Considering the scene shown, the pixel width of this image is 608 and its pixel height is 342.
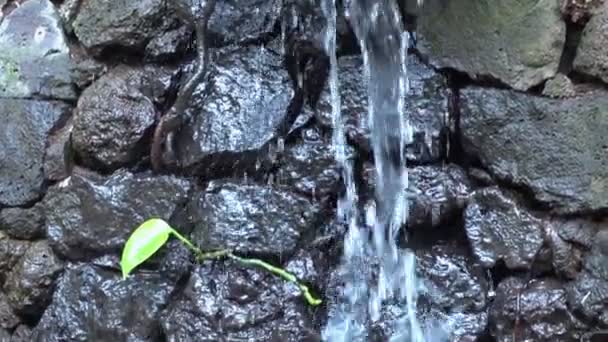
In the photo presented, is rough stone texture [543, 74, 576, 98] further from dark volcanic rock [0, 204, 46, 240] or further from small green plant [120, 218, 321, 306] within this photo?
dark volcanic rock [0, 204, 46, 240]

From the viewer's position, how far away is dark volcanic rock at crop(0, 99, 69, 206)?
239cm

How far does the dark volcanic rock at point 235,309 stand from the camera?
216 cm

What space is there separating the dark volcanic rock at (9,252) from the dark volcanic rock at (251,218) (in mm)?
464

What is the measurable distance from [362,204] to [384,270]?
165 millimetres

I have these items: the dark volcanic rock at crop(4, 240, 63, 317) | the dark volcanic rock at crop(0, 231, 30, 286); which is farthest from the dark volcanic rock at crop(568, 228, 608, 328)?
the dark volcanic rock at crop(0, 231, 30, 286)

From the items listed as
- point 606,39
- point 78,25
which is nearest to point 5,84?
point 78,25

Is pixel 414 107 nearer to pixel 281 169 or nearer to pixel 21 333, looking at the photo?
pixel 281 169

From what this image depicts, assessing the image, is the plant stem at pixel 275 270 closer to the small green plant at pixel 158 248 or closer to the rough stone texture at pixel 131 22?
the small green plant at pixel 158 248

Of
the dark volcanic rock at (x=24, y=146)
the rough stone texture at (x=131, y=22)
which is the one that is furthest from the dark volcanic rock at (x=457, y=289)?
the dark volcanic rock at (x=24, y=146)

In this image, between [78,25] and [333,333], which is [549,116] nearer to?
[333,333]

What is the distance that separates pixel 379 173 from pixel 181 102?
Answer: 1.60ft

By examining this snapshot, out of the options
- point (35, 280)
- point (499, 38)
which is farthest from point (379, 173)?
point (35, 280)

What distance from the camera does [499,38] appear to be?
7.22ft

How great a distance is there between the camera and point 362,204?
231 centimetres
